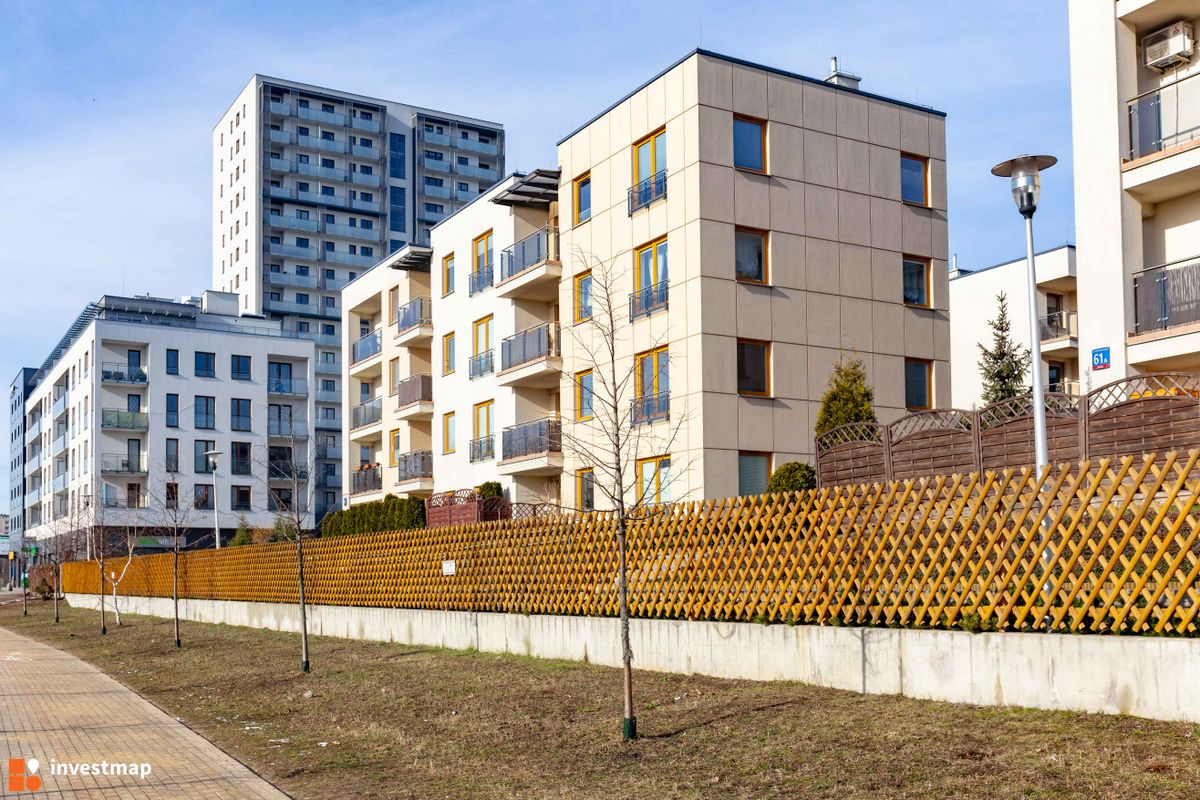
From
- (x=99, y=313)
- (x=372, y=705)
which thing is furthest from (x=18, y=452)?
(x=372, y=705)

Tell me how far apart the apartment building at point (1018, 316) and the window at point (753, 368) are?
54.0 ft

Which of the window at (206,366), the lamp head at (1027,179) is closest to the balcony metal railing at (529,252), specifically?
the lamp head at (1027,179)

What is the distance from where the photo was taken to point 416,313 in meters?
42.0

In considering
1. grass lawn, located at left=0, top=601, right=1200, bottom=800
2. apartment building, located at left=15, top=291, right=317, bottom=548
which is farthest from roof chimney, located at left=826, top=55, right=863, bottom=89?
apartment building, located at left=15, top=291, right=317, bottom=548

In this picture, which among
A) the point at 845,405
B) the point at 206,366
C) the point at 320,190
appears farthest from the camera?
the point at 320,190

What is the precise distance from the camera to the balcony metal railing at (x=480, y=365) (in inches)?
1442

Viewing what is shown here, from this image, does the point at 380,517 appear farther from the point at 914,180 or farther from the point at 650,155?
the point at 914,180

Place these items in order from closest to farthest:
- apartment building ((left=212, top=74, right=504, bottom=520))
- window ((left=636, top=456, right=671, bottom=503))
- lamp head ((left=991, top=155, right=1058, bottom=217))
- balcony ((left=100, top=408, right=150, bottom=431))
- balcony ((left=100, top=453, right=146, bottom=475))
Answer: lamp head ((left=991, top=155, right=1058, bottom=217)), window ((left=636, top=456, right=671, bottom=503)), balcony ((left=100, top=408, right=150, bottom=431)), balcony ((left=100, top=453, right=146, bottom=475)), apartment building ((left=212, top=74, right=504, bottom=520))

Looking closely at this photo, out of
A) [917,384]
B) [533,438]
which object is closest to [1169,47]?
[917,384]

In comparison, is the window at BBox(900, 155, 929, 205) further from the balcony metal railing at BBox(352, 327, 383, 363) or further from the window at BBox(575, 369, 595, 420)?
the balcony metal railing at BBox(352, 327, 383, 363)

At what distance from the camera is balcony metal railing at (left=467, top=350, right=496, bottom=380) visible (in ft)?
120

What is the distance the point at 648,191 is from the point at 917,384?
840cm

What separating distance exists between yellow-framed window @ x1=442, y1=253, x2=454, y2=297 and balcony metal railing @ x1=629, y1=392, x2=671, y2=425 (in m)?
13.6

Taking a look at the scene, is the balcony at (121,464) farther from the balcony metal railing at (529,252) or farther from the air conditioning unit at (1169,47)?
the air conditioning unit at (1169,47)
